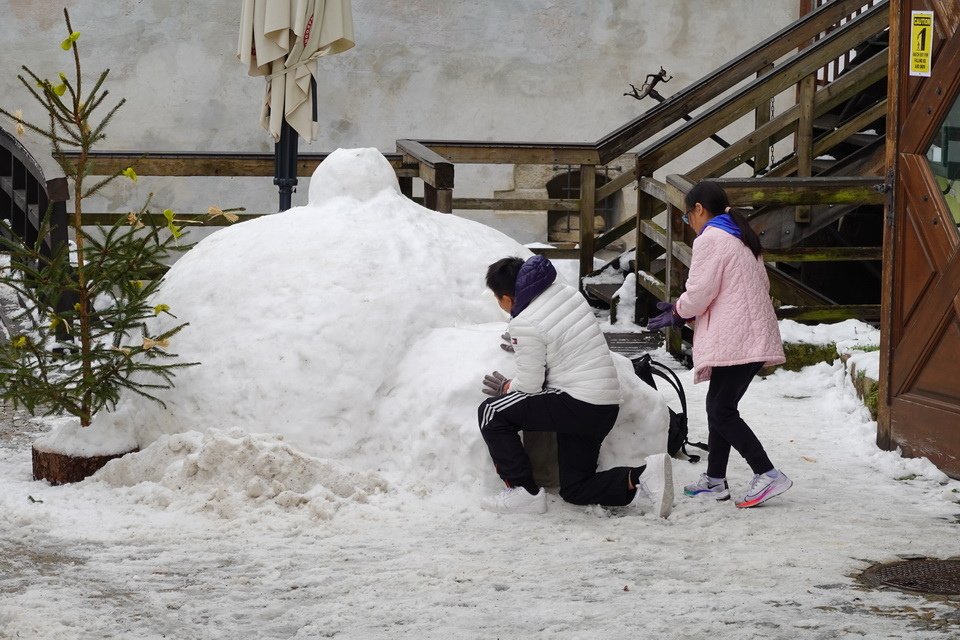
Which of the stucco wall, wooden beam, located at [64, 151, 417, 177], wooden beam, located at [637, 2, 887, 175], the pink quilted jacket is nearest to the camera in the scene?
the pink quilted jacket

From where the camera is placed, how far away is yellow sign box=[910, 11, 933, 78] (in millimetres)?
5742

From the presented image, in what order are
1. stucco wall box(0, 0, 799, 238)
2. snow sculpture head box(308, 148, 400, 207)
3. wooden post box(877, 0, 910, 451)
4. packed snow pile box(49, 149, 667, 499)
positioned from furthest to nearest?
stucco wall box(0, 0, 799, 238) → snow sculpture head box(308, 148, 400, 207) → wooden post box(877, 0, 910, 451) → packed snow pile box(49, 149, 667, 499)

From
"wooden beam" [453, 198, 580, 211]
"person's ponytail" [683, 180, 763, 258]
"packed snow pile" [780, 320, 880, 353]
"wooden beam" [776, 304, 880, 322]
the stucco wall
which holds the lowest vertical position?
"packed snow pile" [780, 320, 880, 353]

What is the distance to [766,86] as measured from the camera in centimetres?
945

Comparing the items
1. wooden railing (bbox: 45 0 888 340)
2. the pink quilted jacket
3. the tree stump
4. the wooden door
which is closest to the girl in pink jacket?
the pink quilted jacket

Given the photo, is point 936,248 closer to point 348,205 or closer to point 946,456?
point 946,456

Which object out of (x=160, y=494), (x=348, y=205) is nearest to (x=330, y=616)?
(x=160, y=494)

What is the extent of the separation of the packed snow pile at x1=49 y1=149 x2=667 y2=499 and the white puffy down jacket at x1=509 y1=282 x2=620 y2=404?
363 mm

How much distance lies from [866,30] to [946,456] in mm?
4683

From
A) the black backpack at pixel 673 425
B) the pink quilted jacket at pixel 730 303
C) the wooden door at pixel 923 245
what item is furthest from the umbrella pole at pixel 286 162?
the wooden door at pixel 923 245

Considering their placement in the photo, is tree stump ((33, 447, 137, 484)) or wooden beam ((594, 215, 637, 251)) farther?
wooden beam ((594, 215, 637, 251))

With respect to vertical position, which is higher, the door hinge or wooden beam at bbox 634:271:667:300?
the door hinge

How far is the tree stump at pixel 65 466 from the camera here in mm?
5598

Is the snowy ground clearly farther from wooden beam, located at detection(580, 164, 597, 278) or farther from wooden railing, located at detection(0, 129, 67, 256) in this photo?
wooden beam, located at detection(580, 164, 597, 278)
